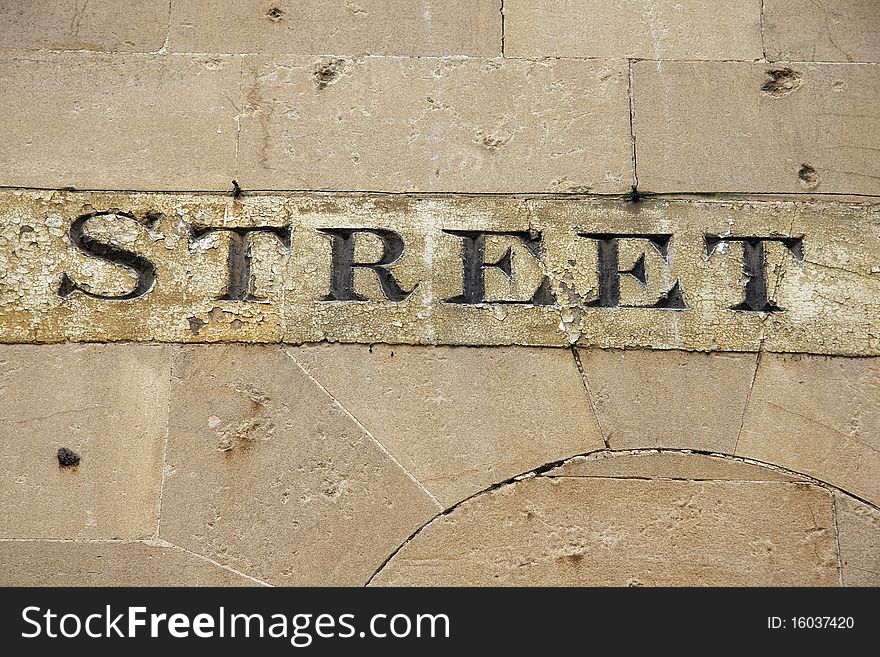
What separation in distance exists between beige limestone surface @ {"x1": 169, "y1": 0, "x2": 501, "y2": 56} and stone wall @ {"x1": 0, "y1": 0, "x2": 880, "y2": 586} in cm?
1

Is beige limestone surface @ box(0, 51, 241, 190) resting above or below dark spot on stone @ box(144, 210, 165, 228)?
above

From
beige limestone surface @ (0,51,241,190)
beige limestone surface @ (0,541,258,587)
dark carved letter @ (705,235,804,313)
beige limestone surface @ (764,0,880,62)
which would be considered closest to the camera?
beige limestone surface @ (0,541,258,587)

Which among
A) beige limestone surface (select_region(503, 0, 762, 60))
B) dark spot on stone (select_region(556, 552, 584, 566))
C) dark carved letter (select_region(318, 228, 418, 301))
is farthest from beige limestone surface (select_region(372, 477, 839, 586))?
beige limestone surface (select_region(503, 0, 762, 60))

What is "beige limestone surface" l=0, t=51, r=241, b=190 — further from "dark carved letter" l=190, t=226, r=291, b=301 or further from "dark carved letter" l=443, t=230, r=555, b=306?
"dark carved letter" l=443, t=230, r=555, b=306

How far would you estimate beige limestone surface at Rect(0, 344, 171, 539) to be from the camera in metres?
2.63

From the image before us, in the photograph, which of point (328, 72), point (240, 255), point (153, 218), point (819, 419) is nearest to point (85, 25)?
point (153, 218)

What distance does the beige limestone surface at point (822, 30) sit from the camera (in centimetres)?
303

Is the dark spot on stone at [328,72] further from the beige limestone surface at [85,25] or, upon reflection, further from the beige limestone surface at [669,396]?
the beige limestone surface at [669,396]

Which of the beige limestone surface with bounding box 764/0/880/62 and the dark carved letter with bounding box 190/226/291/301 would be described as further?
the beige limestone surface with bounding box 764/0/880/62

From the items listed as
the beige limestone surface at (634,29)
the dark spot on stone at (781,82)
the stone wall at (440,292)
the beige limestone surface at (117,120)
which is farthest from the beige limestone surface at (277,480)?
the dark spot on stone at (781,82)

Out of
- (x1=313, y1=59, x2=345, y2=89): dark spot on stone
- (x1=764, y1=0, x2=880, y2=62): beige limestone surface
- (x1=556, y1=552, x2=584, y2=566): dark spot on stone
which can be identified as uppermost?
(x1=764, y1=0, x2=880, y2=62): beige limestone surface

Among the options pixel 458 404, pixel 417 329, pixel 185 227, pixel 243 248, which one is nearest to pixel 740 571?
pixel 458 404

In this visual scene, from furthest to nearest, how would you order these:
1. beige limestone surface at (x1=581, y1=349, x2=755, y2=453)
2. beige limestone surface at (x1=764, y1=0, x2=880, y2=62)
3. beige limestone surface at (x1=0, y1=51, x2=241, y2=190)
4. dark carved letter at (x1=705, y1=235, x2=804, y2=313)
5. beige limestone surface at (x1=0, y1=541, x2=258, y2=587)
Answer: beige limestone surface at (x1=764, y1=0, x2=880, y2=62), beige limestone surface at (x1=0, y1=51, x2=241, y2=190), dark carved letter at (x1=705, y1=235, x2=804, y2=313), beige limestone surface at (x1=581, y1=349, x2=755, y2=453), beige limestone surface at (x1=0, y1=541, x2=258, y2=587)

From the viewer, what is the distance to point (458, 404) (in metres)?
2.73
